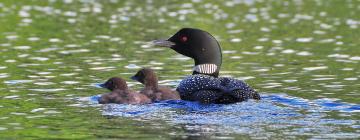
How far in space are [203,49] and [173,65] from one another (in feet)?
11.3

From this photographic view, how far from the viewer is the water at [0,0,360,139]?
33.7ft

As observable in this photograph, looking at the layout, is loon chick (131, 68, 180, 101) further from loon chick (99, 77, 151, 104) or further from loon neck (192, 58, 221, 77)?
loon neck (192, 58, 221, 77)

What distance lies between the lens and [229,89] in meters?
11.8

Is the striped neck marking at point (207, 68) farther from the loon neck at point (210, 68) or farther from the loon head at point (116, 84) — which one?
the loon head at point (116, 84)

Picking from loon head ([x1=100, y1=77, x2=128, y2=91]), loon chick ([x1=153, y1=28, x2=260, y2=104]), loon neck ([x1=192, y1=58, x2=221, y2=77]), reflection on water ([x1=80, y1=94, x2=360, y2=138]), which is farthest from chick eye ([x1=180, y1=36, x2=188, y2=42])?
reflection on water ([x1=80, y1=94, x2=360, y2=138])

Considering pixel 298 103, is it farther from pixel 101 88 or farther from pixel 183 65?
pixel 183 65

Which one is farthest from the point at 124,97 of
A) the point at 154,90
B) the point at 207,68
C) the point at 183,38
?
the point at 183,38

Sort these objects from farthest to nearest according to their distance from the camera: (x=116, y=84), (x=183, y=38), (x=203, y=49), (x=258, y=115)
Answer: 1. (x=183, y=38)
2. (x=203, y=49)
3. (x=116, y=84)
4. (x=258, y=115)

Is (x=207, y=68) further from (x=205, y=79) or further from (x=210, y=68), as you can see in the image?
(x=205, y=79)

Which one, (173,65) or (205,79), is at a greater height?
(205,79)

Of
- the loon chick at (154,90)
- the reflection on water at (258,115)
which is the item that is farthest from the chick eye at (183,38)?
the reflection on water at (258,115)

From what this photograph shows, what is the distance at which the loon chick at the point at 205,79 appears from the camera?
11781mm

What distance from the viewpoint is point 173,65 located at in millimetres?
16781

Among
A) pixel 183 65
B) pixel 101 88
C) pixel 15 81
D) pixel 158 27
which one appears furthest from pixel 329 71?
pixel 158 27
